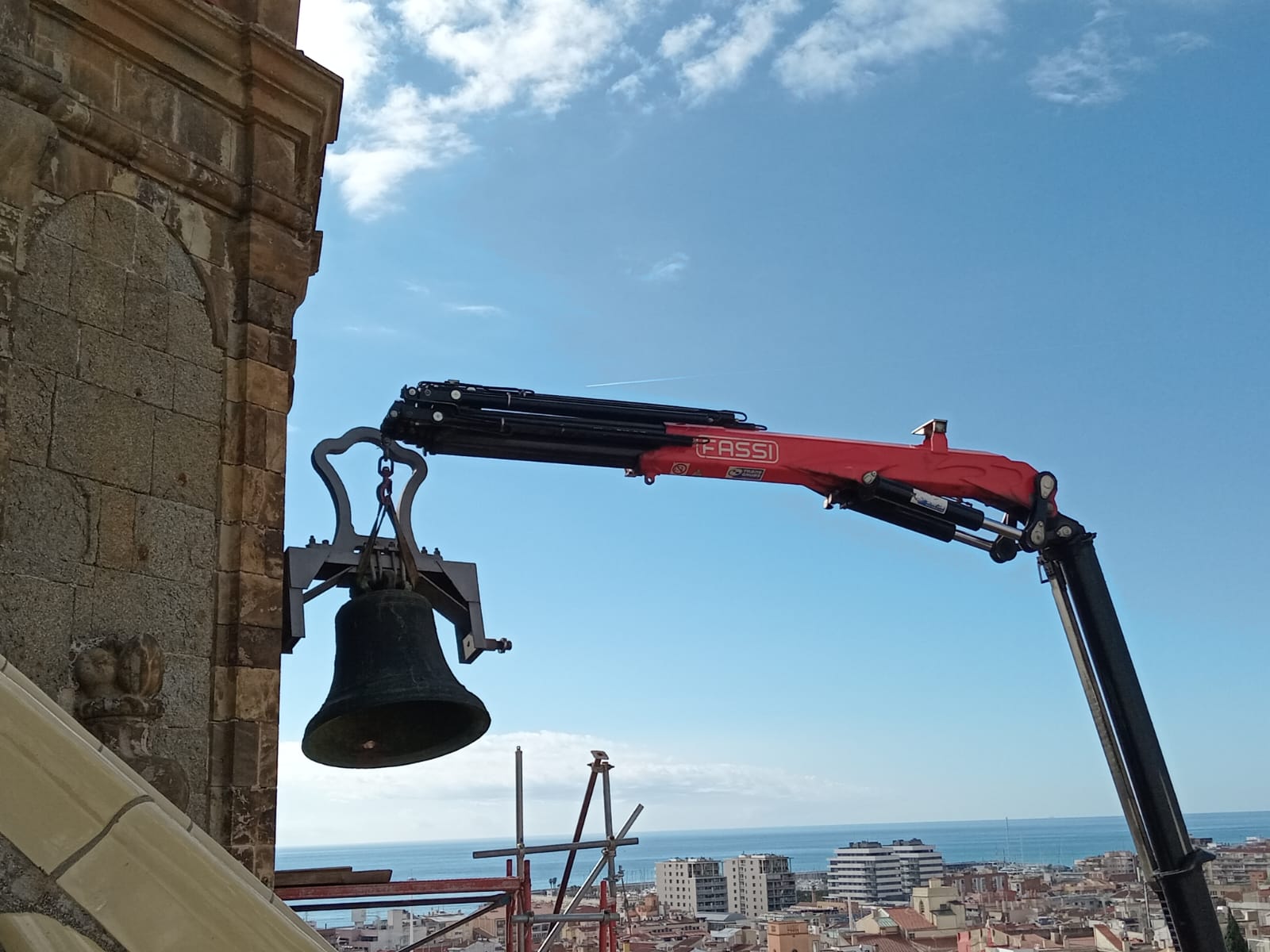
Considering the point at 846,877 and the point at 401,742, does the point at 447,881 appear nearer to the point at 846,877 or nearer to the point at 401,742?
the point at 401,742

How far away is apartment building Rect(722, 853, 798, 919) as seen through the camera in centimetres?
8612

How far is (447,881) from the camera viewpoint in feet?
23.9

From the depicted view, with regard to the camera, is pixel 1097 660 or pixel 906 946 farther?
pixel 906 946

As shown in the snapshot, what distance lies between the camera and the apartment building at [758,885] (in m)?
86.1

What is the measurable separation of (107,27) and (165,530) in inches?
58.8

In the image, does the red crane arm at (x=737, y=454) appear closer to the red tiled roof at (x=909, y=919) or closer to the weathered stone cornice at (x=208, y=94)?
the weathered stone cornice at (x=208, y=94)

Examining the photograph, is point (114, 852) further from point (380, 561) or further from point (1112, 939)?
point (1112, 939)

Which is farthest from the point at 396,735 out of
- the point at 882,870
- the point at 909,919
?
the point at 882,870

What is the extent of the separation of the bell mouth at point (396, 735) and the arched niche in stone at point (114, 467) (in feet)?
2.91

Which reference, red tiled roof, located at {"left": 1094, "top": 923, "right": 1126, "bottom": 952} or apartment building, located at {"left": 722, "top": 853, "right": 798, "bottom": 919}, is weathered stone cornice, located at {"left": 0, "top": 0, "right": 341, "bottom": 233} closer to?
red tiled roof, located at {"left": 1094, "top": 923, "right": 1126, "bottom": 952}

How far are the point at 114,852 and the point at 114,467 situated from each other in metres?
2.31

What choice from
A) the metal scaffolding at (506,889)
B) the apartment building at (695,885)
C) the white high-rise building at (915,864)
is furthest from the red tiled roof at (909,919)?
the white high-rise building at (915,864)

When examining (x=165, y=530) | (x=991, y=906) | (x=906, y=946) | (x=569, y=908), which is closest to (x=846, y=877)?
(x=991, y=906)

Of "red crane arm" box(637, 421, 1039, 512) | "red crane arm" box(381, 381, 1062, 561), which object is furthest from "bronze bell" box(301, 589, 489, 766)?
"red crane arm" box(637, 421, 1039, 512)
